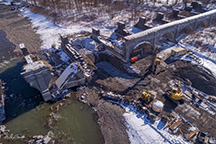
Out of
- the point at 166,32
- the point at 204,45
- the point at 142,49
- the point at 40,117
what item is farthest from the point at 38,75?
the point at 204,45

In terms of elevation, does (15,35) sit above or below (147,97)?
above

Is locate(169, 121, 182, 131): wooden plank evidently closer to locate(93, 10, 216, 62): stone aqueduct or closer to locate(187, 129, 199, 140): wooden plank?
locate(187, 129, 199, 140): wooden plank

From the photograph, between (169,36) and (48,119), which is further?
(169,36)

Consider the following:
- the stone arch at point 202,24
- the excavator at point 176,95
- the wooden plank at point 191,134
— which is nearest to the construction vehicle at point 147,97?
the excavator at point 176,95

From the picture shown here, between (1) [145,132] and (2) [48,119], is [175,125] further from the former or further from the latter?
(2) [48,119]

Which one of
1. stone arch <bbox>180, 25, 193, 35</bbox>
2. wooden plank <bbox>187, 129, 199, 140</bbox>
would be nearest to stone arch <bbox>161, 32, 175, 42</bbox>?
stone arch <bbox>180, 25, 193, 35</bbox>

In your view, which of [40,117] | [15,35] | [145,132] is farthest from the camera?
[15,35]
